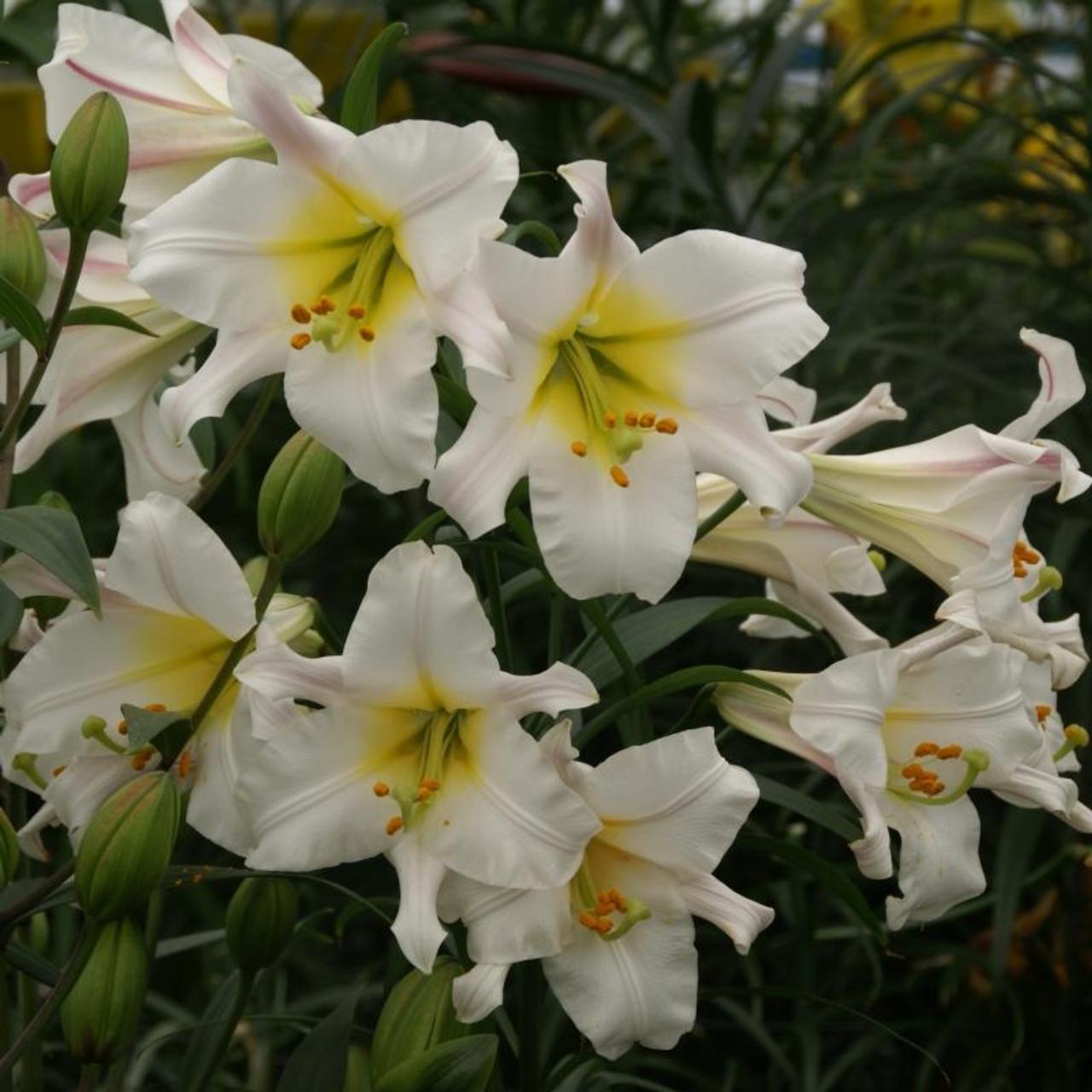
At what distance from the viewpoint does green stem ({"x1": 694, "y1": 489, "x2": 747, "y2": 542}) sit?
0.65 m

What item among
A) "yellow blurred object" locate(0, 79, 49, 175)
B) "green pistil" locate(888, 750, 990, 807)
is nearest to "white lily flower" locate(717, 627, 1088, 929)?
"green pistil" locate(888, 750, 990, 807)

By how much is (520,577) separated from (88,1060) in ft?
0.87

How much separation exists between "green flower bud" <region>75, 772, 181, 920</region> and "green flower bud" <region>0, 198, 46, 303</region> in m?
0.18

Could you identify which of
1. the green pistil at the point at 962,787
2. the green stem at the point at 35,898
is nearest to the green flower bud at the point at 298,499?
the green stem at the point at 35,898

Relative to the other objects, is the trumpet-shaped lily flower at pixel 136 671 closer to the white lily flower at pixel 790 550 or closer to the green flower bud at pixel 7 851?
the green flower bud at pixel 7 851

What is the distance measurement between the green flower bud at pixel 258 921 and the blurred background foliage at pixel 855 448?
439mm

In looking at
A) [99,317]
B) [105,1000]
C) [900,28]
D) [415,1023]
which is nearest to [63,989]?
[105,1000]

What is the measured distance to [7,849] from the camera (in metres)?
0.58

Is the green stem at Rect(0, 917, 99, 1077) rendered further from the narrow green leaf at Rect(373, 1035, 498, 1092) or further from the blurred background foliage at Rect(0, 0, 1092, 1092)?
the blurred background foliage at Rect(0, 0, 1092, 1092)

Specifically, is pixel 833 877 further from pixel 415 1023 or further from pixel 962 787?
pixel 415 1023

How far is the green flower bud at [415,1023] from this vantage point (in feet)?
1.92

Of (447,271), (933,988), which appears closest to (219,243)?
(447,271)

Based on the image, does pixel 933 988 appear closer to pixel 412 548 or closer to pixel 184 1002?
pixel 184 1002

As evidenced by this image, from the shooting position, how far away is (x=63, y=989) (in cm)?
56
